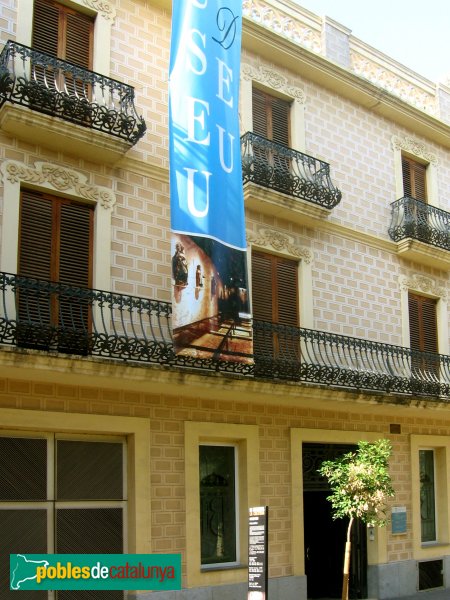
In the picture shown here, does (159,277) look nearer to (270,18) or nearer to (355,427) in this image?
(355,427)

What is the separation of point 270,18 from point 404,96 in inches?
171

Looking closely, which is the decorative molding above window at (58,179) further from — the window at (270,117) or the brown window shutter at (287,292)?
the window at (270,117)

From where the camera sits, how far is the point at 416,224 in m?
17.2

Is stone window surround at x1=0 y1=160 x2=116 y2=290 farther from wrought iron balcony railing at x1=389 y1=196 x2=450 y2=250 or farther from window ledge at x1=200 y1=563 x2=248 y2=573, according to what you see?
wrought iron balcony railing at x1=389 y1=196 x2=450 y2=250

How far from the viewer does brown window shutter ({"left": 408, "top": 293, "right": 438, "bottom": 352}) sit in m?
17.4

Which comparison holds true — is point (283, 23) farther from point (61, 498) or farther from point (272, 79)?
point (61, 498)

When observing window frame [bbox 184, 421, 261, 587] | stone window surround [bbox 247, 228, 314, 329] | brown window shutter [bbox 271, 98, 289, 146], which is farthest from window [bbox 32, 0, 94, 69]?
window frame [bbox 184, 421, 261, 587]

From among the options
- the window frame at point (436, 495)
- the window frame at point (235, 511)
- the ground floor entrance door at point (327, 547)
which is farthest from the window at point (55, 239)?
the window frame at point (436, 495)

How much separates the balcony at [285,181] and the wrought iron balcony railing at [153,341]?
231 centimetres

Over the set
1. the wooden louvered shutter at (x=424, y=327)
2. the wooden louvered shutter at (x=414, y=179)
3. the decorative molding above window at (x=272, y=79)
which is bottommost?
the wooden louvered shutter at (x=424, y=327)

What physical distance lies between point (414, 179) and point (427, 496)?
7360mm

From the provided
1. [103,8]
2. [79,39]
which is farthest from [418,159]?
[79,39]

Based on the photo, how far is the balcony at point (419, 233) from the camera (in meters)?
17.2

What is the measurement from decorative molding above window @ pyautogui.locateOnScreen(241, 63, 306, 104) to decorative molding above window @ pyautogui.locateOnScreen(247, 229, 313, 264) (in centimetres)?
313
